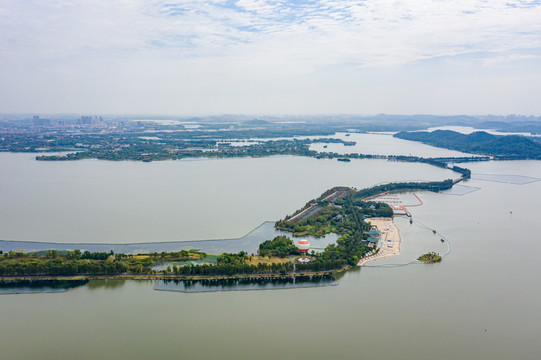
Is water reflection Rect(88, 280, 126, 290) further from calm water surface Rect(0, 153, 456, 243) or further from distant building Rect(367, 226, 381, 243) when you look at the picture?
distant building Rect(367, 226, 381, 243)

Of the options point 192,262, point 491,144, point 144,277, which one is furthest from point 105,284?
point 491,144

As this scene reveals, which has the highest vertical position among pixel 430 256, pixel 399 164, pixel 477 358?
pixel 399 164

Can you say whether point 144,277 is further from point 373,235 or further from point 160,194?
point 160,194

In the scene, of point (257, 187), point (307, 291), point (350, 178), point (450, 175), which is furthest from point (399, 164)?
point (307, 291)

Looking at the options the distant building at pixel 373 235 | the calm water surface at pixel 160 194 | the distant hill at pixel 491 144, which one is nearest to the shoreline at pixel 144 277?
the calm water surface at pixel 160 194

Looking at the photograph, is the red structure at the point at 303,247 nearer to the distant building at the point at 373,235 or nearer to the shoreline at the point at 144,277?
the shoreline at the point at 144,277

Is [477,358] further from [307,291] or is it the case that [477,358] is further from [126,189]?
[126,189]

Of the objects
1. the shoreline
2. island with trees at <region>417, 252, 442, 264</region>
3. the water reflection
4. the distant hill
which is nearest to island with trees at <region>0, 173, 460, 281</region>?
the shoreline
